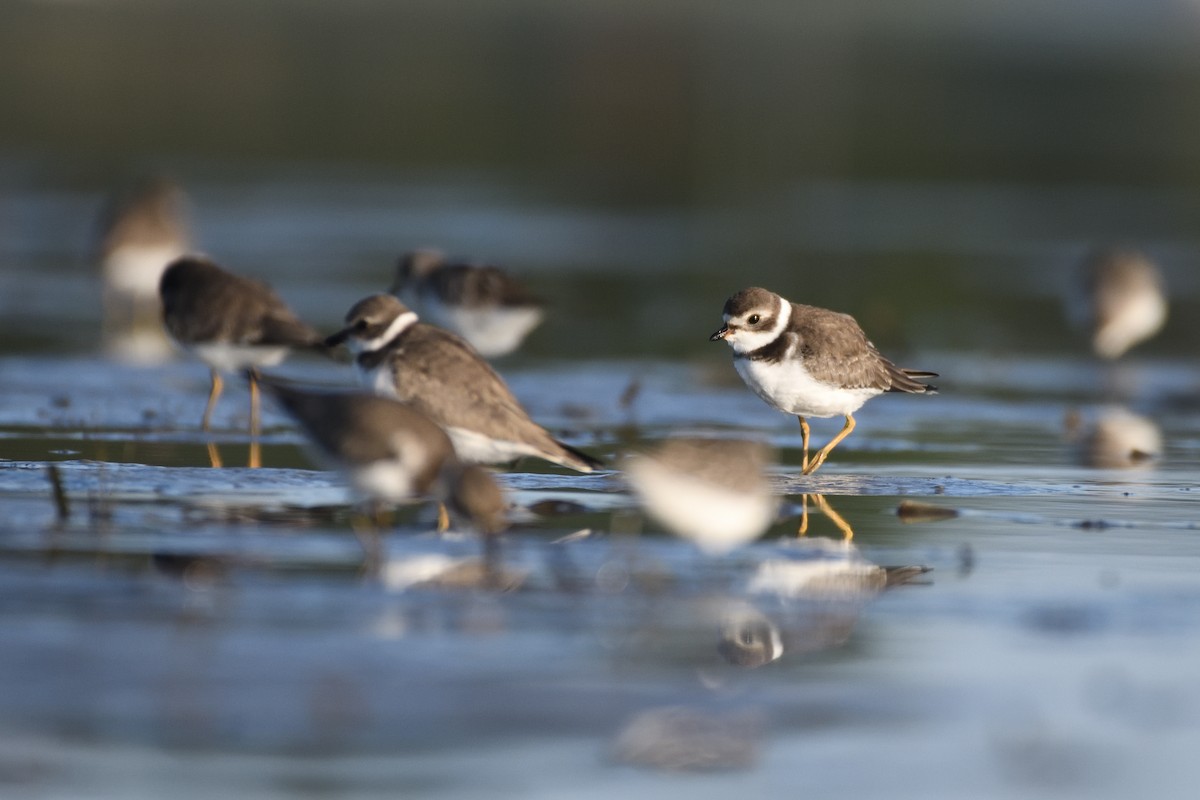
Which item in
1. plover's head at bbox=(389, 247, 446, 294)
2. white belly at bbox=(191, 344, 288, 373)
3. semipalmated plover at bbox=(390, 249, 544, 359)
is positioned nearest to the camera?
white belly at bbox=(191, 344, 288, 373)

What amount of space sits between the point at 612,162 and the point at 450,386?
31.3 m

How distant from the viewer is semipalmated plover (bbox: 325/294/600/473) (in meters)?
9.98

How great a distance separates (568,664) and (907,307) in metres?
15.5

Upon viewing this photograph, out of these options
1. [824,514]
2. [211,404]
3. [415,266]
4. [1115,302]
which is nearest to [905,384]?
[824,514]

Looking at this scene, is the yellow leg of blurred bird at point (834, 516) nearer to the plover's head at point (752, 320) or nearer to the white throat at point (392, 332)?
the plover's head at point (752, 320)

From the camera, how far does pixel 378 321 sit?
10.5 metres

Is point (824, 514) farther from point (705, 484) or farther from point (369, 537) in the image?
point (369, 537)

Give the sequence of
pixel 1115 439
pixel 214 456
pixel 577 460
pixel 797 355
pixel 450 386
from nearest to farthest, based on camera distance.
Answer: pixel 577 460 → pixel 450 386 → pixel 797 355 → pixel 214 456 → pixel 1115 439

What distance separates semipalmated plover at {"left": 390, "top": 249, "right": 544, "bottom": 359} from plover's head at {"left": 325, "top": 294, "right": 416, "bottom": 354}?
12.5 ft

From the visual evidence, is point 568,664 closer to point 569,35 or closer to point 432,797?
point 432,797

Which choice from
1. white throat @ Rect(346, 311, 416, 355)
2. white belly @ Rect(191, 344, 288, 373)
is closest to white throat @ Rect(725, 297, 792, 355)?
white throat @ Rect(346, 311, 416, 355)

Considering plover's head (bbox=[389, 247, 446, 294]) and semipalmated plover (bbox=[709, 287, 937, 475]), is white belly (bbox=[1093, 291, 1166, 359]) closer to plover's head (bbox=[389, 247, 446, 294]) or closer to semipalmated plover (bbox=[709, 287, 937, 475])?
plover's head (bbox=[389, 247, 446, 294])

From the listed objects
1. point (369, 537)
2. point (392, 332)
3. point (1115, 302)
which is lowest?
point (369, 537)

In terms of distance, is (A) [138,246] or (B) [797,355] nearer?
(B) [797,355]
